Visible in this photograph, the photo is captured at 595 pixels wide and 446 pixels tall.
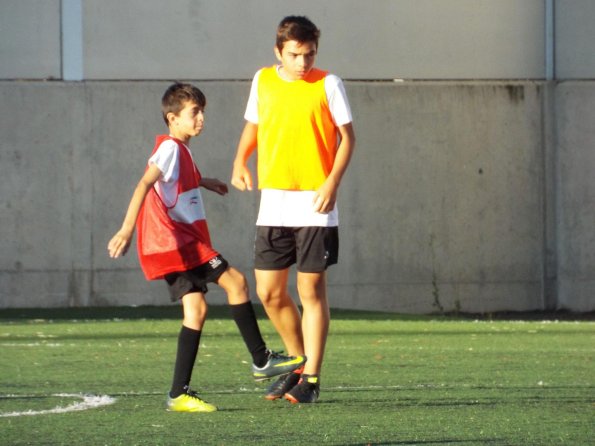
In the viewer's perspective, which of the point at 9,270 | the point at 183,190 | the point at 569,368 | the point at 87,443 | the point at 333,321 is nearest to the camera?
the point at 87,443

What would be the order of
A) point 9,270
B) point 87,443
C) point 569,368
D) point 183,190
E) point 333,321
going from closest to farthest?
point 87,443 → point 183,190 → point 569,368 → point 333,321 → point 9,270

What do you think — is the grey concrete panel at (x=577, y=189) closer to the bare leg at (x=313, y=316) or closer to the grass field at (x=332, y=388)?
the grass field at (x=332, y=388)

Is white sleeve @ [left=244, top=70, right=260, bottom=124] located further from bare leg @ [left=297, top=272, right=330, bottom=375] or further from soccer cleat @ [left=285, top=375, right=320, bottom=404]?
soccer cleat @ [left=285, top=375, right=320, bottom=404]

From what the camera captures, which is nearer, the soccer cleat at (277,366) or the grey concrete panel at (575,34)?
the soccer cleat at (277,366)

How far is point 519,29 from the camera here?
1531cm

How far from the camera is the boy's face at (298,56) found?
6.32 metres

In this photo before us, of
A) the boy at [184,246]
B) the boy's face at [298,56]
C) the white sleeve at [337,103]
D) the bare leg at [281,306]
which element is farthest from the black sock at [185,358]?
the boy's face at [298,56]

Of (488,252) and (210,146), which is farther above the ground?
(210,146)

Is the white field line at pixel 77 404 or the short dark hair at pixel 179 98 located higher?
the short dark hair at pixel 179 98

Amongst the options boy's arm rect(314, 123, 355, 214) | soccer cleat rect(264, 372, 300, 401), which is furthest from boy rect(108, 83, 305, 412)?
boy's arm rect(314, 123, 355, 214)

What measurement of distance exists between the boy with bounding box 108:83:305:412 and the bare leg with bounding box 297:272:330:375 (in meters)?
0.10

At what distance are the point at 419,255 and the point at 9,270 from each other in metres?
Answer: 4.16

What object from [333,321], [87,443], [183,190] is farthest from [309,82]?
[333,321]

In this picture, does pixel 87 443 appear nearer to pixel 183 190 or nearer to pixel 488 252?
pixel 183 190
